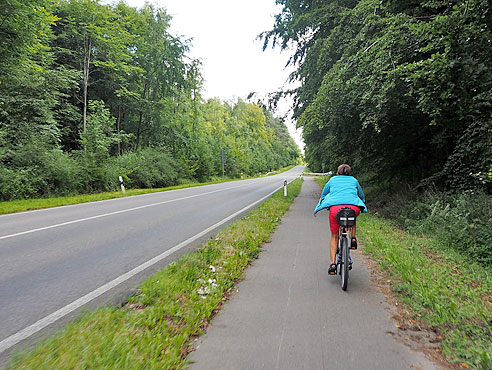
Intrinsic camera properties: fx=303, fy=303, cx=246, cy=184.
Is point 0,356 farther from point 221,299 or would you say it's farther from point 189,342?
point 221,299

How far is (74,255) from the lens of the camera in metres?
5.16

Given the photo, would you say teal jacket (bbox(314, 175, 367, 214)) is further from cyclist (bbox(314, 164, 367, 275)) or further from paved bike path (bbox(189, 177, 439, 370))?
paved bike path (bbox(189, 177, 439, 370))

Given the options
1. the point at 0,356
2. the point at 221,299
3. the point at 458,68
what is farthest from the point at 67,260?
the point at 458,68

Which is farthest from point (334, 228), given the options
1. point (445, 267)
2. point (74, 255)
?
point (74, 255)

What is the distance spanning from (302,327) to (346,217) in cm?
169

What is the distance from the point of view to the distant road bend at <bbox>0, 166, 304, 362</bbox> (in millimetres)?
3258

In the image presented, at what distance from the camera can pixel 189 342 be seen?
2709 mm

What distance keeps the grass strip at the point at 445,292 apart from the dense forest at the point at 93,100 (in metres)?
10.5

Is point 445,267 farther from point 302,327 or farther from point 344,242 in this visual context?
point 302,327

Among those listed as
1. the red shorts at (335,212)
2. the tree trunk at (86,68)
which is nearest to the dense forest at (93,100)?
the tree trunk at (86,68)

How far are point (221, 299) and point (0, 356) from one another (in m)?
2.03

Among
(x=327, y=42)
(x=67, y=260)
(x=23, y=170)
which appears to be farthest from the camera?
(x=23, y=170)

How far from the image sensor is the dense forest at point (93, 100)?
1384cm

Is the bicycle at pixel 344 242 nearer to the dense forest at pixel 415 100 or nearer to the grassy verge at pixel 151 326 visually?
the grassy verge at pixel 151 326
